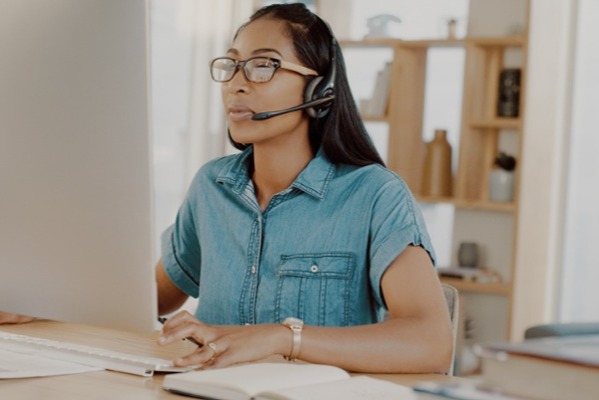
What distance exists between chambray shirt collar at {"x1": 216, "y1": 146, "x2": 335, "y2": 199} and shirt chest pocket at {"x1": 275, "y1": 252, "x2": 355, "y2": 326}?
0.40 feet

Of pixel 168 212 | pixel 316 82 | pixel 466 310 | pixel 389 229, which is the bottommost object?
pixel 466 310

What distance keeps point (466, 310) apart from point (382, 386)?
12.3ft

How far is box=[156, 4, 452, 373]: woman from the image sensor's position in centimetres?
159

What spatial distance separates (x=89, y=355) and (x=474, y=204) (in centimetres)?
350

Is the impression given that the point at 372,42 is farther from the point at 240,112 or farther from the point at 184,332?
the point at 184,332

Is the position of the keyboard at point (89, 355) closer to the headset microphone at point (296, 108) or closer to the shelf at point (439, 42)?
the headset microphone at point (296, 108)

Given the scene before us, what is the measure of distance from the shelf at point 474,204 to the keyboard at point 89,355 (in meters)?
3.38

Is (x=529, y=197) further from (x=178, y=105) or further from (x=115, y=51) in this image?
(x=115, y=51)

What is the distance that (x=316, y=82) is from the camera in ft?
5.72

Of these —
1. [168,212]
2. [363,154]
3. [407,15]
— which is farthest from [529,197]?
[363,154]

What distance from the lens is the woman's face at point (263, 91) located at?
169 centimetres

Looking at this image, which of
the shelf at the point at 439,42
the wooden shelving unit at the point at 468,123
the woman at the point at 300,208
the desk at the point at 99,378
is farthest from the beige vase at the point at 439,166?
the desk at the point at 99,378

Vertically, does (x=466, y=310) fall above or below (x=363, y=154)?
below

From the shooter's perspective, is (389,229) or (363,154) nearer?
(389,229)
